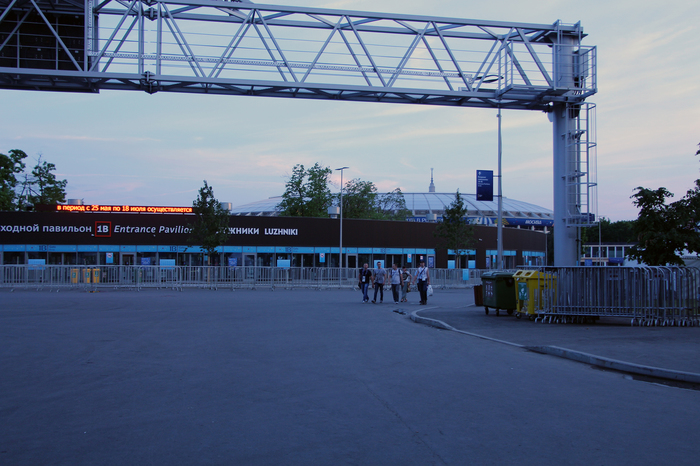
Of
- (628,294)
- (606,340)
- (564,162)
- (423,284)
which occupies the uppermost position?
(564,162)

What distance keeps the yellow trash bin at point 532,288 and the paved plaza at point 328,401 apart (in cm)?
314

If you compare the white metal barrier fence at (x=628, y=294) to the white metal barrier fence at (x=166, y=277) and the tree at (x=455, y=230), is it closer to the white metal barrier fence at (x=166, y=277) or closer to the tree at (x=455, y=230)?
the white metal barrier fence at (x=166, y=277)

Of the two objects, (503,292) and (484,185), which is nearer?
(503,292)

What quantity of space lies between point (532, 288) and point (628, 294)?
2.44 m

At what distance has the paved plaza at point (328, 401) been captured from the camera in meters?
5.24

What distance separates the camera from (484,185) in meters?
28.3

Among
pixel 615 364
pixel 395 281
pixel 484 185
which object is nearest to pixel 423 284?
pixel 395 281

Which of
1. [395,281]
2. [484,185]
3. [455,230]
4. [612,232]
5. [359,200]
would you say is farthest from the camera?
[612,232]

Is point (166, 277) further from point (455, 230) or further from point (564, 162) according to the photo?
point (455, 230)

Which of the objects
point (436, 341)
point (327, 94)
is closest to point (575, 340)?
point (436, 341)

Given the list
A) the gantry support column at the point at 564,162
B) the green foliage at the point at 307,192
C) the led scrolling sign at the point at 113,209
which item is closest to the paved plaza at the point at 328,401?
the gantry support column at the point at 564,162

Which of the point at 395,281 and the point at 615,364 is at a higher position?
the point at 395,281

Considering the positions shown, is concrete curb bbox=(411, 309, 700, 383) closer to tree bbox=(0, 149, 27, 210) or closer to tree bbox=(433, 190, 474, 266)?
tree bbox=(433, 190, 474, 266)

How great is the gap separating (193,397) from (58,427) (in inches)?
64.3
